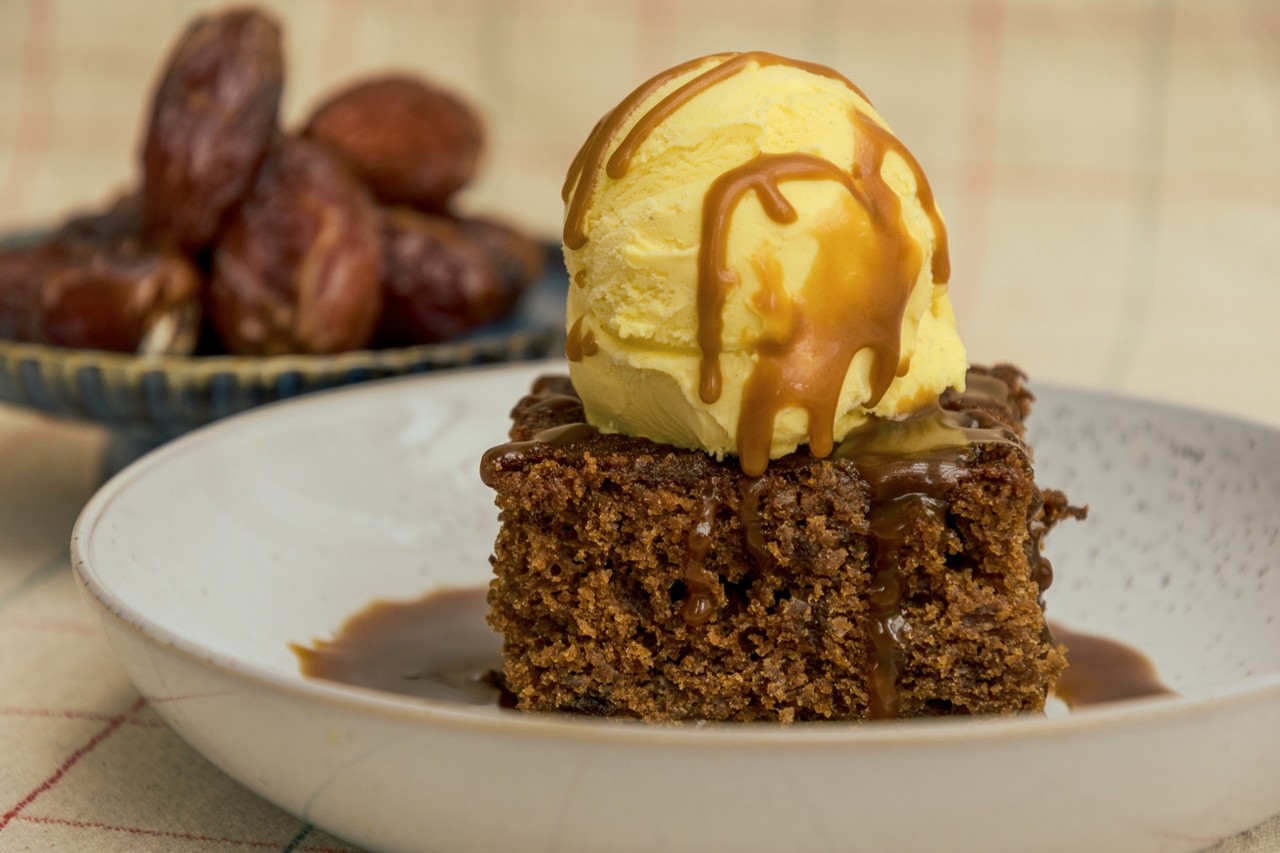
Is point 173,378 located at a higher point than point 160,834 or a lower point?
higher

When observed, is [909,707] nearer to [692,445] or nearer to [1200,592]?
[692,445]

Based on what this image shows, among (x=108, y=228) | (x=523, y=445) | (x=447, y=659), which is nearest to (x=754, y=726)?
(x=523, y=445)

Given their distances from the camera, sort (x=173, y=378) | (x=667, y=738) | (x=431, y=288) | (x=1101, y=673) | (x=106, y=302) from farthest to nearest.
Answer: (x=431, y=288)
(x=106, y=302)
(x=173, y=378)
(x=1101, y=673)
(x=667, y=738)

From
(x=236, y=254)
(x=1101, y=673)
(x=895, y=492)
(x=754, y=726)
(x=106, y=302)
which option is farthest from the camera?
(x=236, y=254)

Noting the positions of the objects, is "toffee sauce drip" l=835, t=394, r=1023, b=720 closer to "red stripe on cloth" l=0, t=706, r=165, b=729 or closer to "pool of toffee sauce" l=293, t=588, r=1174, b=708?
"pool of toffee sauce" l=293, t=588, r=1174, b=708

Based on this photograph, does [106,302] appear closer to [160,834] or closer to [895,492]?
[160,834]

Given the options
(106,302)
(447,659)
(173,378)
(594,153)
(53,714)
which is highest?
(594,153)

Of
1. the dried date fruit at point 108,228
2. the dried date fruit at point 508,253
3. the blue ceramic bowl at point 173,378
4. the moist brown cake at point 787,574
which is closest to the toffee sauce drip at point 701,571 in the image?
the moist brown cake at point 787,574

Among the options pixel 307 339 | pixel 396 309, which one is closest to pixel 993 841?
pixel 307 339
